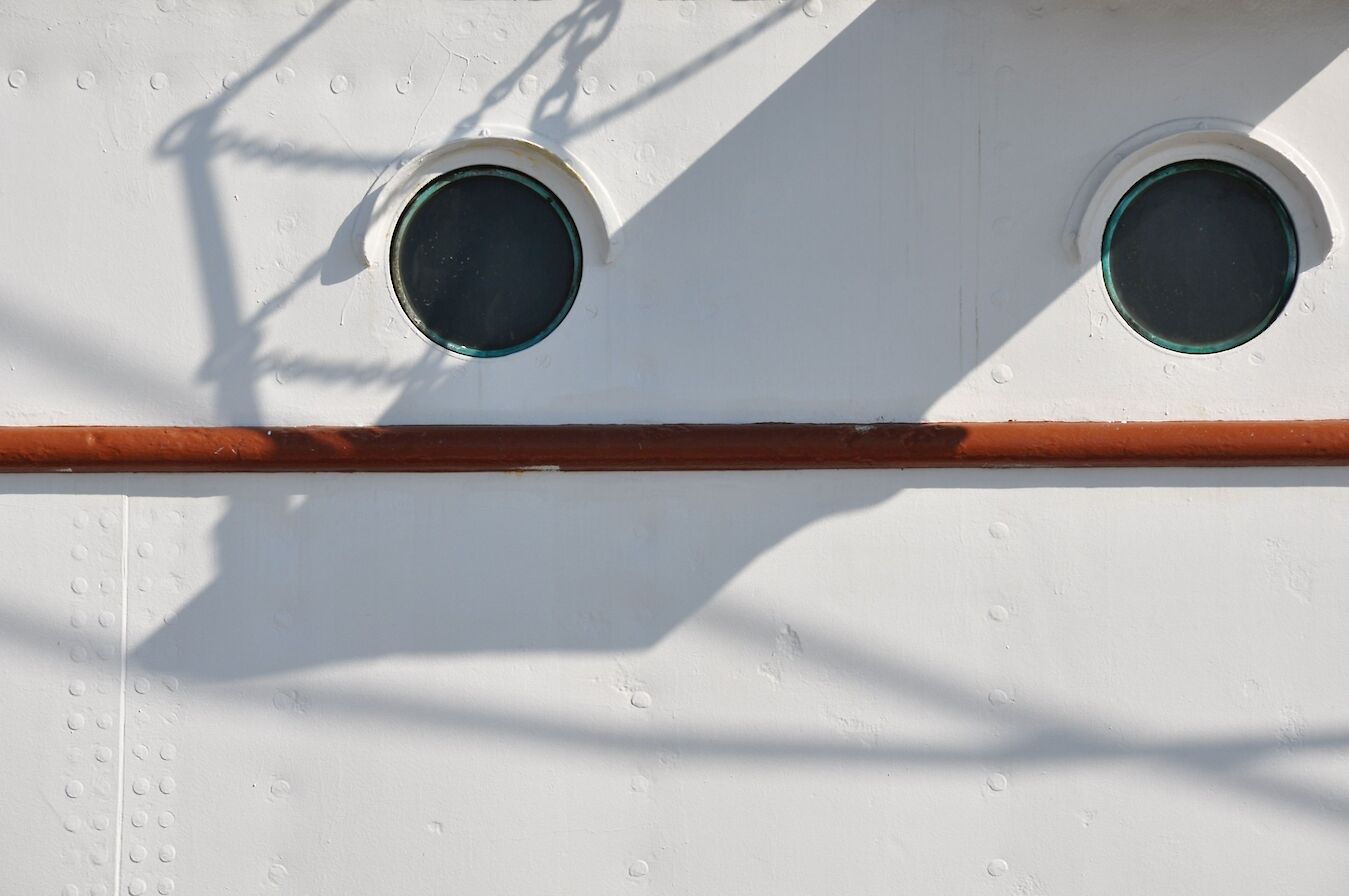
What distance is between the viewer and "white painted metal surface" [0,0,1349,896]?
124 inches

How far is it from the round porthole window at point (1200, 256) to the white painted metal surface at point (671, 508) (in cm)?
9

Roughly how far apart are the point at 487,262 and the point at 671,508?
90cm

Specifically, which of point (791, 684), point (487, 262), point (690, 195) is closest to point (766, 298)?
point (690, 195)

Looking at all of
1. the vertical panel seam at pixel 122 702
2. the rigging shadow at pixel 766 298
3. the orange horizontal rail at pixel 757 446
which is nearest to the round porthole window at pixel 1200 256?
the rigging shadow at pixel 766 298

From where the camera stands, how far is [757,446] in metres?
3.11

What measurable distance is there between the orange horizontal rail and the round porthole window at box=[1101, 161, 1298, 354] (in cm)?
31

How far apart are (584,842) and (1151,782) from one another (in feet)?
5.31

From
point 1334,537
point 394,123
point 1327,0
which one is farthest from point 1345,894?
point 394,123

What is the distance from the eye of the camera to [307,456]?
10.3 feet

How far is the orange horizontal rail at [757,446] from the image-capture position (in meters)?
3.11

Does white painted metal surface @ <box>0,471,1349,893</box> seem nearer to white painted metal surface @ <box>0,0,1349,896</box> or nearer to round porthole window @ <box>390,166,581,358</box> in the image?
white painted metal surface @ <box>0,0,1349,896</box>

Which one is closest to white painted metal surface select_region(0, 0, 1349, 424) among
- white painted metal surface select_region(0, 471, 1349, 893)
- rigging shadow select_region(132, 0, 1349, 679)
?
rigging shadow select_region(132, 0, 1349, 679)

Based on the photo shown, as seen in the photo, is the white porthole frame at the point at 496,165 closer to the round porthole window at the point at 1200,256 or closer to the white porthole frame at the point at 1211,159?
the white porthole frame at the point at 1211,159

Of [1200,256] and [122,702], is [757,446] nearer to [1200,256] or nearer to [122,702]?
[1200,256]
